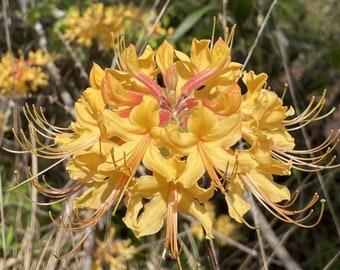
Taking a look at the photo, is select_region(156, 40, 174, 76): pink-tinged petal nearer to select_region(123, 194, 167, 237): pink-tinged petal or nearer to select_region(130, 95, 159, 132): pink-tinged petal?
select_region(130, 95, 159, 132): pink-tinged petal

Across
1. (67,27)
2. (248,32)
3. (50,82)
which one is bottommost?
(50,82)

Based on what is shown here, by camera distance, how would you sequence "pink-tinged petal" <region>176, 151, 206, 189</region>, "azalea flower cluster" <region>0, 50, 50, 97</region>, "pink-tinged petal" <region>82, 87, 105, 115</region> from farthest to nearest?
"azalea flower cluster" <region>0, 50, 50, 97</region>, "pink-tinged petal" <region>82, 87, 105, 115</region>, "pink-tinged petal" <region>176, 151, 206, 189</region>

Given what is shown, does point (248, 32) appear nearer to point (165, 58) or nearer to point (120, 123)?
point (165, 58)

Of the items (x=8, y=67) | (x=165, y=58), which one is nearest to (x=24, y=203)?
(x=8, y=67)

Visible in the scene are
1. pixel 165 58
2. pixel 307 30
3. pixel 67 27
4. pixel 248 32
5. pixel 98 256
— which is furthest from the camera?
pixel 307 30

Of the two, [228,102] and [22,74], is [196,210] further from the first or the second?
[22,74]

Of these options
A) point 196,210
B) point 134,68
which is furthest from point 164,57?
point 196,210

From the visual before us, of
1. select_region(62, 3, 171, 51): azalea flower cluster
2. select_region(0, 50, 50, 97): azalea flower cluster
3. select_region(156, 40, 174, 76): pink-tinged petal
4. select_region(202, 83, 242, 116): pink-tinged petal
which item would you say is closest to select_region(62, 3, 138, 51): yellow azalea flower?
select_region(62, 3, 171, 51): azalea flower cluster

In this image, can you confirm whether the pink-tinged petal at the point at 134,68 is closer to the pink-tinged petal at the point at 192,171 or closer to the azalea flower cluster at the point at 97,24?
the pink-tinged petal at the point at 192,171
